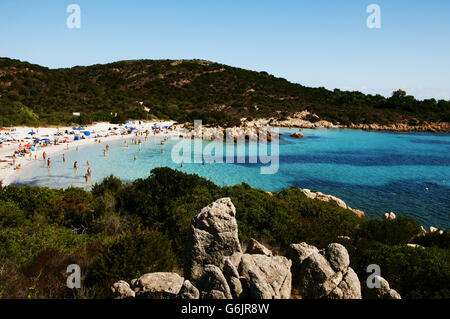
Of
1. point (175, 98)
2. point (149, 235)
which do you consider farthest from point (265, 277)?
point (175, 98)

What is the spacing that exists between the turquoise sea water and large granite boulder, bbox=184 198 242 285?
15.2 meters

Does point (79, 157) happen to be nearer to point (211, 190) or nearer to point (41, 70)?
point (211, 190)

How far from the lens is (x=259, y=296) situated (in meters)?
4.23

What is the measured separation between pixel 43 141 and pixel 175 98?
51.8m

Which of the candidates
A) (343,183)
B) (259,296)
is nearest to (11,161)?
(259,296)

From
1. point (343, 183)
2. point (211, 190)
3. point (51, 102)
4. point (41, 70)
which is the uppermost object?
point (41, 70)

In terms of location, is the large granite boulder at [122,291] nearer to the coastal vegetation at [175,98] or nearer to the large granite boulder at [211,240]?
the large granite boulder at [211,240]

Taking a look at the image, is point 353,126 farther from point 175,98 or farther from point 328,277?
point 328,277

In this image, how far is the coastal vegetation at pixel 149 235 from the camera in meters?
5.73

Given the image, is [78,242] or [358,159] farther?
[358,159]

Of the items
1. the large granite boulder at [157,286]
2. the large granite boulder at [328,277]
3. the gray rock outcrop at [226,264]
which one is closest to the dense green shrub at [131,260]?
the large granite boulder at [157,286]

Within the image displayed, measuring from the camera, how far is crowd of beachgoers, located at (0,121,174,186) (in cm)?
2355

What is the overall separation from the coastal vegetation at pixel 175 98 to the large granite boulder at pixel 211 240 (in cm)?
4509
